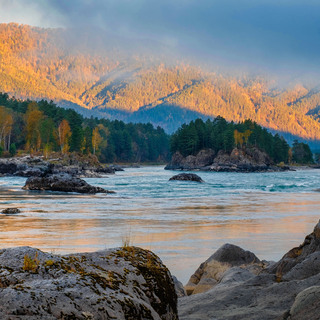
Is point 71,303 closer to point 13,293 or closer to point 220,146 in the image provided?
point 13,293

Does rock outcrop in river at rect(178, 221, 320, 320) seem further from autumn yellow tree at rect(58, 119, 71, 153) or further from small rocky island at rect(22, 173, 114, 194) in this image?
autumn yellow tree at rect(58, 119, 71, 153)

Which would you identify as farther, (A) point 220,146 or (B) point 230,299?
(A) point 220,146

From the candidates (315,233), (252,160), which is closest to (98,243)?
(315,233)

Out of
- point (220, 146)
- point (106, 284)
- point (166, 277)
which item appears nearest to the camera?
point (106, 284)

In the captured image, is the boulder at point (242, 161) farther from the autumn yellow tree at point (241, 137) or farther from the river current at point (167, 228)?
the river current at point (167, 228)

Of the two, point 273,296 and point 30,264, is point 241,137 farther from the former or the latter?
point 30,264

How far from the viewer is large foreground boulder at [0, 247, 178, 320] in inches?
158

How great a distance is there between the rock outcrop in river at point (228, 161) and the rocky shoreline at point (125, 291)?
144024 mm

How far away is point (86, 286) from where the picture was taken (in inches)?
176

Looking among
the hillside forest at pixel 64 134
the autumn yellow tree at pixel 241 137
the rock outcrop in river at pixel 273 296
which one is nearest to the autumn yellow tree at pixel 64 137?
the hillside forest at pixel 64 134

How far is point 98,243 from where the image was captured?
54.5 feet

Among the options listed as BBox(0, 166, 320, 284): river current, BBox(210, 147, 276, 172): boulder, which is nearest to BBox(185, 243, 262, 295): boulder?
BBox(0, 166, 320, 284): river current

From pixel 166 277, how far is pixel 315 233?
180 inches

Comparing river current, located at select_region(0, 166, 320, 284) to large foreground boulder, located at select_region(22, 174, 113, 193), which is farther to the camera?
large foreground boulder, located at select_region(22, 174, 113, 193)
